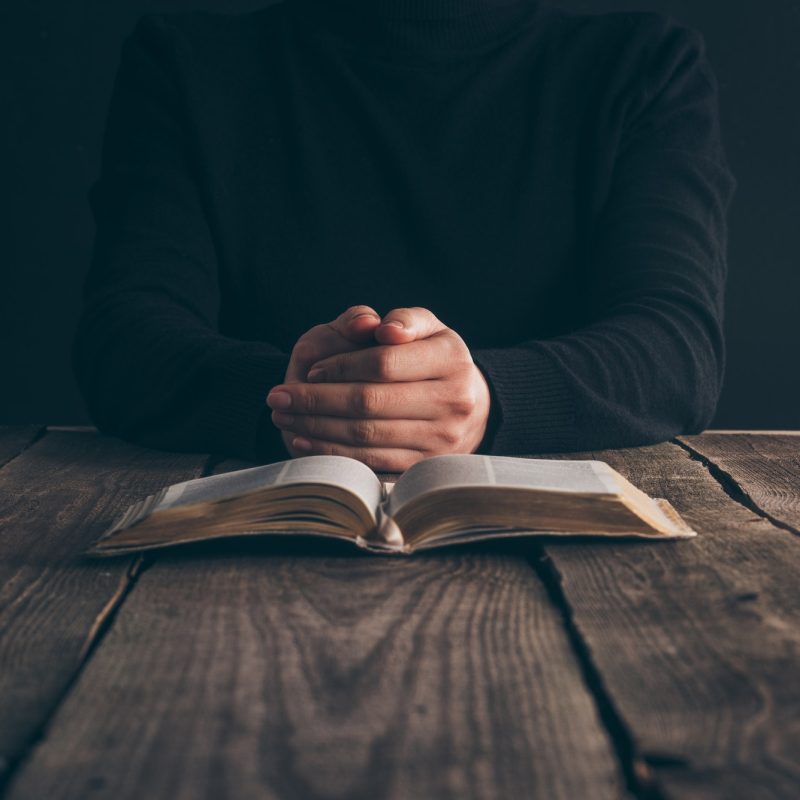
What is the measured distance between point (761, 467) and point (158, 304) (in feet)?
2.75

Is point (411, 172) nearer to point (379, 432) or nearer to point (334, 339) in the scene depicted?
point (334, 339)

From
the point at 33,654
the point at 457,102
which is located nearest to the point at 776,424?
the point at 457,102

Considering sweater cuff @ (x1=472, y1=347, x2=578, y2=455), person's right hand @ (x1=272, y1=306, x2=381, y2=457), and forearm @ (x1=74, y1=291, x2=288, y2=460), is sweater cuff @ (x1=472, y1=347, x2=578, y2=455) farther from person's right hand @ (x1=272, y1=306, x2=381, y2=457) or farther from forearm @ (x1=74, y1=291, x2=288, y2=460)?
forearm @ (x1=74, y1=291, x2=288, y2=460)

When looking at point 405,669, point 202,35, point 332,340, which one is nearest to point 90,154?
point 202,35

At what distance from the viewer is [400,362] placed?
0.96 meters

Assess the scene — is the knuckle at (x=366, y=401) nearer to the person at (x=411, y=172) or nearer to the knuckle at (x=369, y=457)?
the knuckle at (x=369, y=457)

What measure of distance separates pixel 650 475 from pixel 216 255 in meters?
0.88

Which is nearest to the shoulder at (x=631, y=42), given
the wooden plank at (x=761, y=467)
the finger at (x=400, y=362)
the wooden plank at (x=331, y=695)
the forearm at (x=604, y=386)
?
the forearm at (x=604, y=386)

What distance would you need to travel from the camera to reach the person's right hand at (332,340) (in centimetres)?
99

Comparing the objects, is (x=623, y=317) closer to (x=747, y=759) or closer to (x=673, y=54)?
(x=673, y=54)

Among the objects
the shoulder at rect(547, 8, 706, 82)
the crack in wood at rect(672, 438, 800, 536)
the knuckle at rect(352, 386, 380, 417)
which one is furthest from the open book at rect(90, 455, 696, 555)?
the shoulder at rect(547, 8, 706, 82)

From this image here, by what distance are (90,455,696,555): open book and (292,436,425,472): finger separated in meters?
0.26

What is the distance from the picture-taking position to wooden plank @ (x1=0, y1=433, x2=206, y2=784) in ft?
1.57

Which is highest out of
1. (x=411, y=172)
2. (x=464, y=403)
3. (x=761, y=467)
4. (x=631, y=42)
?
(x=631, y=42)
